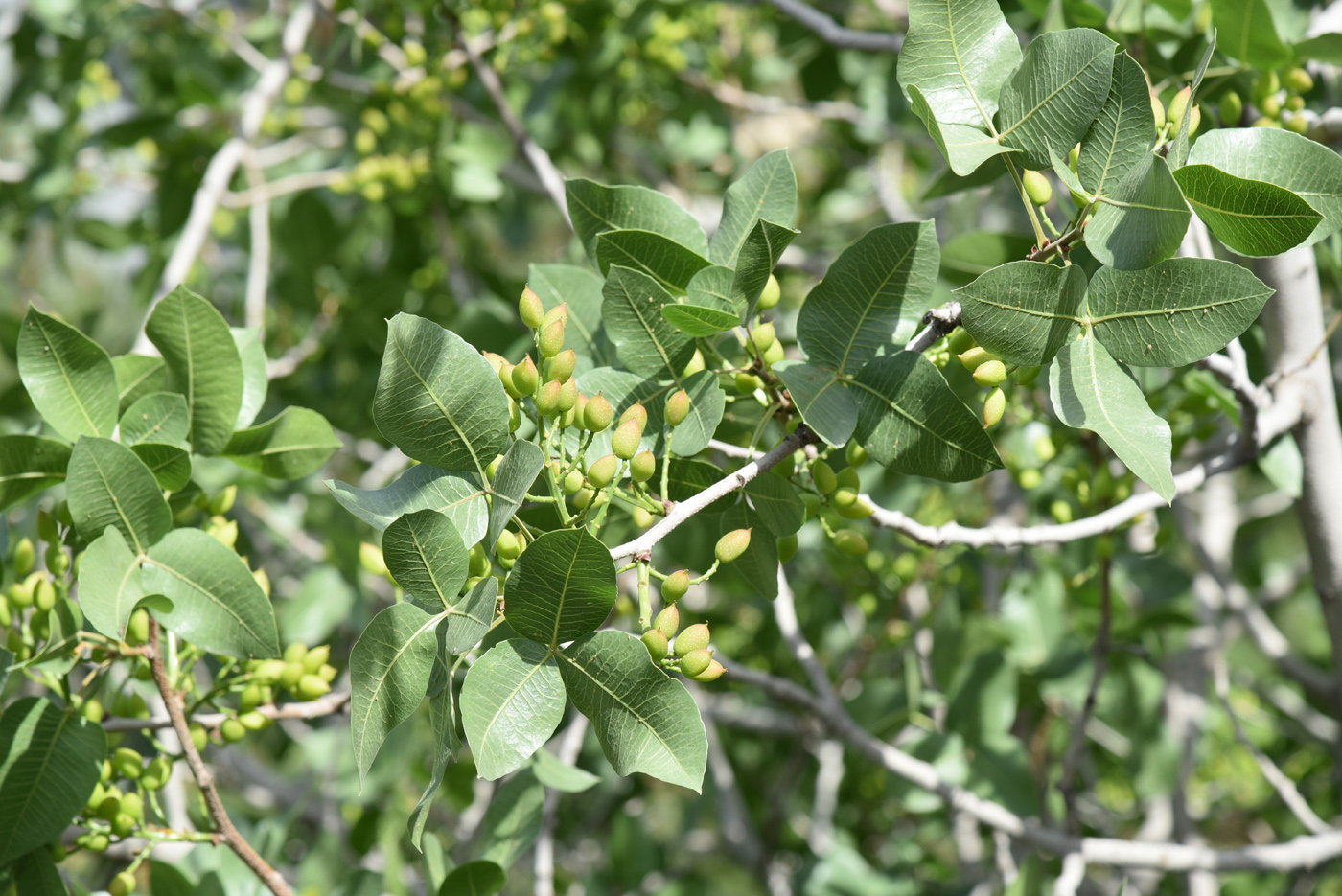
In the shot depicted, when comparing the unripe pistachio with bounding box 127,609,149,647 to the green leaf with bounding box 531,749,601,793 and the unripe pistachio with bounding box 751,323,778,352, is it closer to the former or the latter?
the green leaf with bounding box 531,749,601,793

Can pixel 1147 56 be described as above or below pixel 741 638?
above

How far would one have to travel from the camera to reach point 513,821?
1.16 m

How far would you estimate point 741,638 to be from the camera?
7.85 feet

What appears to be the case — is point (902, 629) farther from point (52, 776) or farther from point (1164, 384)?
point (52, 776)

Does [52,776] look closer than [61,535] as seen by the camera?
Yes

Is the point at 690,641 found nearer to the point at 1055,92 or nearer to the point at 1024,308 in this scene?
the point at 1024,308

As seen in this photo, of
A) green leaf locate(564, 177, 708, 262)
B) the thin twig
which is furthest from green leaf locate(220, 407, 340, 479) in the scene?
the thin twig

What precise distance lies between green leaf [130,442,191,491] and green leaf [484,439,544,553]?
460 mm

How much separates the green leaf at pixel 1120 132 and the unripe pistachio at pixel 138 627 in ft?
3.10

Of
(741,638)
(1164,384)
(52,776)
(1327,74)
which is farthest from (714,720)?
(1327,74)

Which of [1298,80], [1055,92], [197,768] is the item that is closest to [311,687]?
[197,768]

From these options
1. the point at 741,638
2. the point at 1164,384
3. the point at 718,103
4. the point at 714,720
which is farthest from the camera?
the point at 718,103

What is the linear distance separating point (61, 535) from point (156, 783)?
29 centimetres

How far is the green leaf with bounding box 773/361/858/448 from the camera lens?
0.74m
